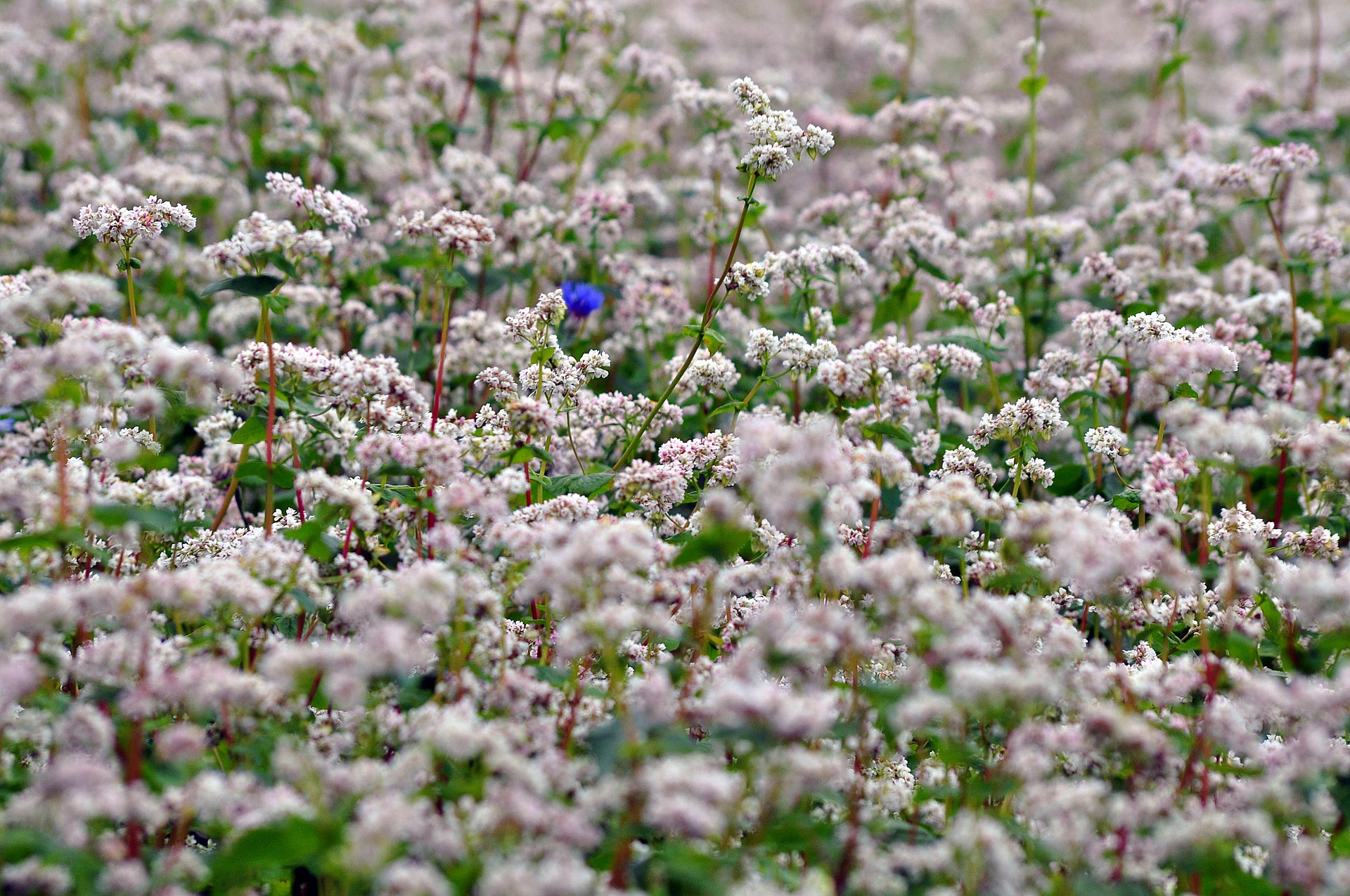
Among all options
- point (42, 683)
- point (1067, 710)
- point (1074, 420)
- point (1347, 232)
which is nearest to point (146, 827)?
point (42, 683)

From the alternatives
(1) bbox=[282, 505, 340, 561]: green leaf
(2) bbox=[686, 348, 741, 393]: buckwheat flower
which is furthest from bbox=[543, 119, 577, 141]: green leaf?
(1) bbox=[282, 505, 340, 561]: green leaf

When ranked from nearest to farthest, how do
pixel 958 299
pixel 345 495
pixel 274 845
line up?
pixel 274 845
pixel 345 495
pixel 958 299

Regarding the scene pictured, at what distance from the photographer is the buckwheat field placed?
318cm

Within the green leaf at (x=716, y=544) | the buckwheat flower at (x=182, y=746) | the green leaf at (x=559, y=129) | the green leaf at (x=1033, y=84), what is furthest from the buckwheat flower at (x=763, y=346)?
the green leaf at (x=1033, y=84)

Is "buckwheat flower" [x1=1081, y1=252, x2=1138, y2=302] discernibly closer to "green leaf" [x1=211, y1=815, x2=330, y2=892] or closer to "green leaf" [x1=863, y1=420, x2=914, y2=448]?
"green leaf" [x1=863, y1=420, x2=914, y2=448]

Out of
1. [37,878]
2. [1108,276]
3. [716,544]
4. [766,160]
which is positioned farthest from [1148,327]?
[37,878]

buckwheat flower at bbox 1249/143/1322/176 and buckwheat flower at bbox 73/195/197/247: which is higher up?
buckwheat flower at bbox 1249/143/1322/176

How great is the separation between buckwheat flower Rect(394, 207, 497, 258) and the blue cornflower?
4.60 ft

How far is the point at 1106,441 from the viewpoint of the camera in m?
5.31

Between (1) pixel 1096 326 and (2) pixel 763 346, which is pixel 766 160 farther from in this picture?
(1) pixel 1096 326

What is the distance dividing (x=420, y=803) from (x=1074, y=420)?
3969 millimetres

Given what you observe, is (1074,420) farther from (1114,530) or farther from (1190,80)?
(1190,80)

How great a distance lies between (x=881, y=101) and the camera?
1125 cm

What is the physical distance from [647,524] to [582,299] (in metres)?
2.22
